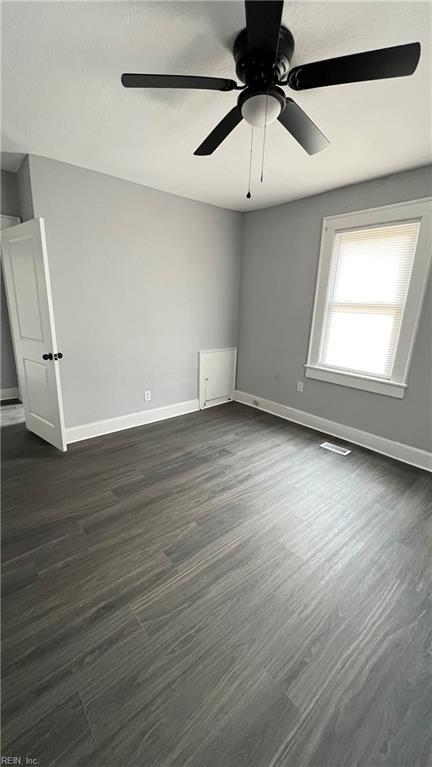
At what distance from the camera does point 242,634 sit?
1359 mm

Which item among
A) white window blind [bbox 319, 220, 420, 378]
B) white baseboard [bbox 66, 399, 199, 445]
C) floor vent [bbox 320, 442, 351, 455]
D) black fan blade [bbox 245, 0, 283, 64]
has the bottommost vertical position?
floor vent [bbox 320, 442, 351, 455]

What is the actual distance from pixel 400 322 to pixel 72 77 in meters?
2.92

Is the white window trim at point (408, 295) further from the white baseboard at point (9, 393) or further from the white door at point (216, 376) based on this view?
the white baseboard at point (9, 393)

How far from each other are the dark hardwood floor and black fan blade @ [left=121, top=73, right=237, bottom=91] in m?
2.32

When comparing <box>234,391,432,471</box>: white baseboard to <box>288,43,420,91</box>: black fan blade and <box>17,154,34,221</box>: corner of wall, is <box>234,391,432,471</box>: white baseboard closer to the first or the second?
<box>288,43,420,91</box>: black fan blade

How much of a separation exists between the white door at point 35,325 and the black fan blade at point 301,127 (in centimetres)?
193

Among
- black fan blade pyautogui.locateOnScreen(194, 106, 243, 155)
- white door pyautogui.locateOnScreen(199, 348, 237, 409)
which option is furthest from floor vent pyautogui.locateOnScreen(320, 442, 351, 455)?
black fan blade pyautogui.locateOnScreen(194, 106, 243, 155)

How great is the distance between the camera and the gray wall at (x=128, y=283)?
275 centimetres

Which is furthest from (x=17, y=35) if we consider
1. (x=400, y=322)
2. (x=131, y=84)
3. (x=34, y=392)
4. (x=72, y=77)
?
(x=400, y=322)

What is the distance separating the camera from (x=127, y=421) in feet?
11.4

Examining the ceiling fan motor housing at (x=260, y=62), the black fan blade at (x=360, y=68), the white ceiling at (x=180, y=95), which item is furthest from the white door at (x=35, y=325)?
the black fan blade at (x=360, y=68)

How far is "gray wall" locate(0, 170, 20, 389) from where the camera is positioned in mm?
3025

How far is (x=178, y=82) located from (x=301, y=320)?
265 centimetres

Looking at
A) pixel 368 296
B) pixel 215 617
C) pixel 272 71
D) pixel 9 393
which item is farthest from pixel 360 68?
pixel 9 393
